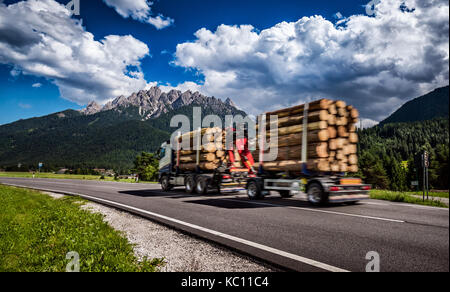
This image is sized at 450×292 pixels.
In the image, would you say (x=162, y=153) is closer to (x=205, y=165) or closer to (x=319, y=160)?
(x=205, y=165)

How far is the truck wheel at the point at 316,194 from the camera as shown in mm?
8972

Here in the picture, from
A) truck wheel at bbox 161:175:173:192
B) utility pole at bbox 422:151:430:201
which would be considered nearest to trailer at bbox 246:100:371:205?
utility pole at bbox 422:151:430:201

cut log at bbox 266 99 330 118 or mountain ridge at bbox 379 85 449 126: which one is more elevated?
cut log at bbox 266 99 330 118

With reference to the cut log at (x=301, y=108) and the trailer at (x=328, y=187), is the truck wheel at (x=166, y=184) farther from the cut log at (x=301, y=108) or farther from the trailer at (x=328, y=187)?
the cut log at (x=301, y=108)

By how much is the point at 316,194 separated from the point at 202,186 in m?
7.11

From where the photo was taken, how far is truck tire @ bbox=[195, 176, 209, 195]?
1459 cm

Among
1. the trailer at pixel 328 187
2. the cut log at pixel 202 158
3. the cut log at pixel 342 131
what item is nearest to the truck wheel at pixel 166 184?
the cut log at pixel 202 158

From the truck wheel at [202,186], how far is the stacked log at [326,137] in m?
5.84

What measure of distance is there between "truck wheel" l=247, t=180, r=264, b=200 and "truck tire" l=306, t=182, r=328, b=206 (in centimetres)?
267

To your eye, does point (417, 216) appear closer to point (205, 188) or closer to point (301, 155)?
point (301, 155)

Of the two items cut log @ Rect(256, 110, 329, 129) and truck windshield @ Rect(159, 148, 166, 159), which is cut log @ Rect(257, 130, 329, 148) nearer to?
cut log @ Rect(256, 110, 329, 129)
